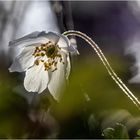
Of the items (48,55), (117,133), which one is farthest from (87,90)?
(117,133)

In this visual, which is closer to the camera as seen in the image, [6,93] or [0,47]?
[6,93]

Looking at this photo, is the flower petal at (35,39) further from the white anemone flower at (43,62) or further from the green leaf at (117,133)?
the green leaf at (117,133)

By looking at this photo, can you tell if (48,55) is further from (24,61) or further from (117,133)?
(117,133)

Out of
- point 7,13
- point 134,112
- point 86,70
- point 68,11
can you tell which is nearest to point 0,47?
point 7,13

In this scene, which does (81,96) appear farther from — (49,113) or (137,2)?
(137,2)

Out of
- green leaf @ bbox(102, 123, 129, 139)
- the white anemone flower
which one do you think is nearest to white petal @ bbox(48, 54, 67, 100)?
the white anemone flower

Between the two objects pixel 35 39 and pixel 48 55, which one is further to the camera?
pixel 48 55
